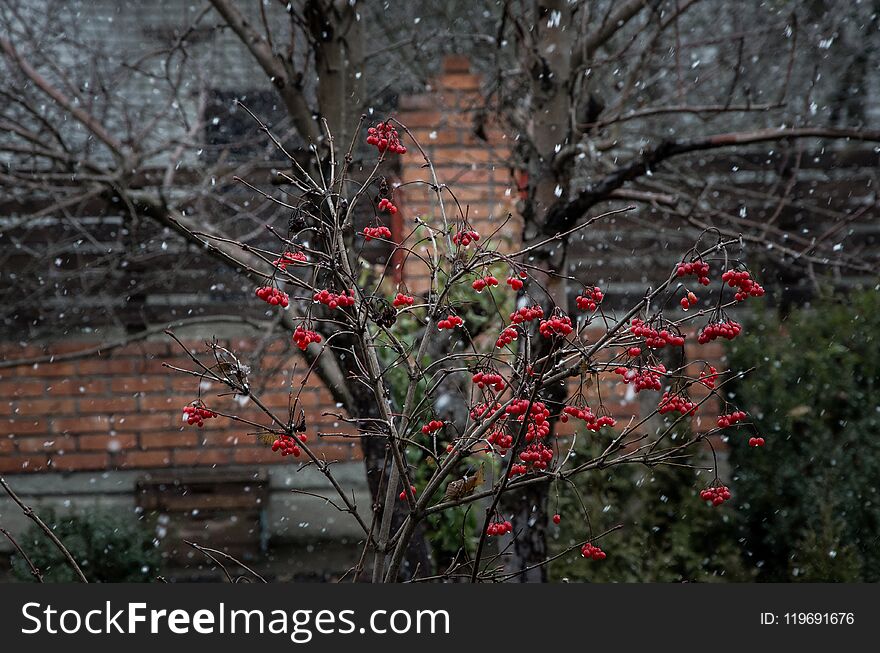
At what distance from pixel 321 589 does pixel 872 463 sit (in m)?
A: 2.91

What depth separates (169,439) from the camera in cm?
460

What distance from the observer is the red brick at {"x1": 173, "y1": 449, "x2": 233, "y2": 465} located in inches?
181

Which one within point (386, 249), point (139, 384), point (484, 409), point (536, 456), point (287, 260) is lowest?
point (536, 456)

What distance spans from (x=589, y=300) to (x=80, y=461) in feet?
12.8

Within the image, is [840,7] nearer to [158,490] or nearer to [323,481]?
[323,481]

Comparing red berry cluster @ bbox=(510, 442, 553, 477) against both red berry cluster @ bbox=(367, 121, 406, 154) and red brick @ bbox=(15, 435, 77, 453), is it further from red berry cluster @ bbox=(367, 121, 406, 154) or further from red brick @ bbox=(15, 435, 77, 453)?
red brick @ bbox=(15, 435, 77, 453)

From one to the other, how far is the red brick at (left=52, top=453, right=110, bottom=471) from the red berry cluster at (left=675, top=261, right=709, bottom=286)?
12.9ft

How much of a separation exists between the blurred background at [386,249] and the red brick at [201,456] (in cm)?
Answer: 1

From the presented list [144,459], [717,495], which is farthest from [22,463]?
[717,495]

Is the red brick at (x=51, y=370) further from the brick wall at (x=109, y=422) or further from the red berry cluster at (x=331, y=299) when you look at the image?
the red berry cluster at (x=331, y=299)

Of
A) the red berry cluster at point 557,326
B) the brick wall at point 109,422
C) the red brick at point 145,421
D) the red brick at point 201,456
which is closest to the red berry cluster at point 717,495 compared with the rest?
the red berry cluster at point 557,326

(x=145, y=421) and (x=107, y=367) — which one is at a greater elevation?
(x=107, y=367)

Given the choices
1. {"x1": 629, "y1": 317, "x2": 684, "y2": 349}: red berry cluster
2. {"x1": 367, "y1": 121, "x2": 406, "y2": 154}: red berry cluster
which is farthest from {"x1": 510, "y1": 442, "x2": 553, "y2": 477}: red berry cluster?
{"x1": 367, "y1": 121, "x2": 406, "y2": 154}: red berry cluster

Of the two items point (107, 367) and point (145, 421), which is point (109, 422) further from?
point (107, 367)
